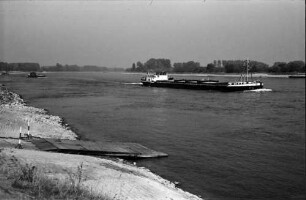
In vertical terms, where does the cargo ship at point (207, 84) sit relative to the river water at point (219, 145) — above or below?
above

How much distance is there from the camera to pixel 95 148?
65.2 ft

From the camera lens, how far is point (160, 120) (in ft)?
119

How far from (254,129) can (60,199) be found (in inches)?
1011

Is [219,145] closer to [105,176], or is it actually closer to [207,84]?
[105,176]

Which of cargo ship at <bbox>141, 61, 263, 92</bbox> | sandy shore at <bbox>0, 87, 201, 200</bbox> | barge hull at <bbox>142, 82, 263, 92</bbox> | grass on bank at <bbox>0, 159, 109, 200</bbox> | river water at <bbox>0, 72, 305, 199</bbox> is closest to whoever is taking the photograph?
grass on bank at <bbox>0, 159, 109, 200</bbox>

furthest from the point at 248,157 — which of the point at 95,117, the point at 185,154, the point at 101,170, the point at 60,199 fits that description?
the point at 95,117

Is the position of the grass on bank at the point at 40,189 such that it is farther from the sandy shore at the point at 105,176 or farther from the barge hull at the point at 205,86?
the barge hull at the point at 205,86

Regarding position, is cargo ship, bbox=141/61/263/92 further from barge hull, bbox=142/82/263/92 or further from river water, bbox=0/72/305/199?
river water, bbox=0/72/305/199

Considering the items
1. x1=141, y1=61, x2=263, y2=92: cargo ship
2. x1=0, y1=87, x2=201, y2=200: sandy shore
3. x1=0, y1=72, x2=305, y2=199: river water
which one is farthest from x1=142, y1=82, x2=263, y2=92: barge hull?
x1=0, y1=87, x2=201, y2=200: sandy shore

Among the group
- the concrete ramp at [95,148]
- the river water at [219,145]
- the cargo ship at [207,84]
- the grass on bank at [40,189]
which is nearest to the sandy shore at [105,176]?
the grass on bank at [40,189]

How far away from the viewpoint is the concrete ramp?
732 inches

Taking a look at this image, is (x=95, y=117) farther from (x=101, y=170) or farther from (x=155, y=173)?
(x=101, y=170)

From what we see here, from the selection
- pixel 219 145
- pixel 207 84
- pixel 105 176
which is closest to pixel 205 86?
pixel 207 84

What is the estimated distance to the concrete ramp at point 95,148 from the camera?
18.6 m
